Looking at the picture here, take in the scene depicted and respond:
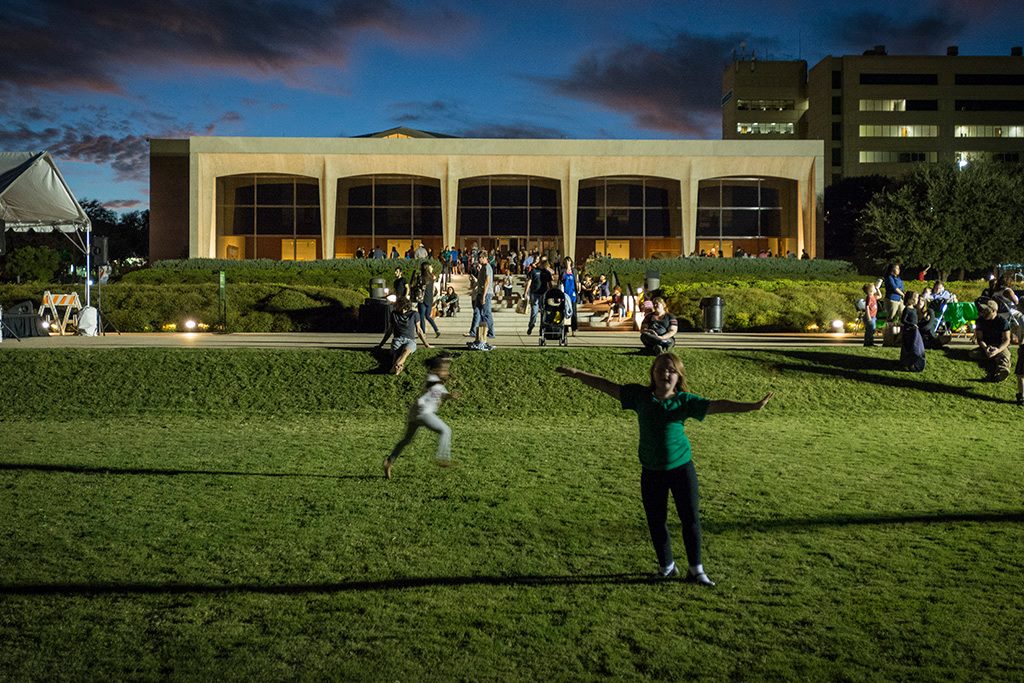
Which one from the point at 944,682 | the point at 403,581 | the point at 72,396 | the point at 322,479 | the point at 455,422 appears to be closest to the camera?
the point at 944,682

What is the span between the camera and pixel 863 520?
26.3 feet

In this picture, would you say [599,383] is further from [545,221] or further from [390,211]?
[545,221]

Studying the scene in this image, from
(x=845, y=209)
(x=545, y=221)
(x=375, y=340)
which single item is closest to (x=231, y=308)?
(x=375, y=340)

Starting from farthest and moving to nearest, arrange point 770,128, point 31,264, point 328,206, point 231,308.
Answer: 1. point 770,128
2. point 31,264
3. point 328,206
4. point 231,308

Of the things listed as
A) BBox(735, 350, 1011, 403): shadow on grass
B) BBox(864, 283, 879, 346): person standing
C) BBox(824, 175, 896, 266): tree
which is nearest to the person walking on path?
BBox(735, 350, 1011, 403): shadow on grass

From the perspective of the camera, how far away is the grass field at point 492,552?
490 centimetres

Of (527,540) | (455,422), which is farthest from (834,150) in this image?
(527,540)

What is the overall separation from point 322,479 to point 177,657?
498 centimetres

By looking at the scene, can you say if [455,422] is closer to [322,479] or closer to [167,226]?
[322,479]

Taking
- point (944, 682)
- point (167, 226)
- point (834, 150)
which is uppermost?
point (834, 150)

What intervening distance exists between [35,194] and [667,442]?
66.3 feet

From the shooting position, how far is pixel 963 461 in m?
11.3

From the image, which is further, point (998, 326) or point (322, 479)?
point (998, 326)

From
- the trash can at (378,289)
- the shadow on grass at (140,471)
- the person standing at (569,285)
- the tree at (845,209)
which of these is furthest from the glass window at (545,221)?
the shadow on grass at (140,471)
